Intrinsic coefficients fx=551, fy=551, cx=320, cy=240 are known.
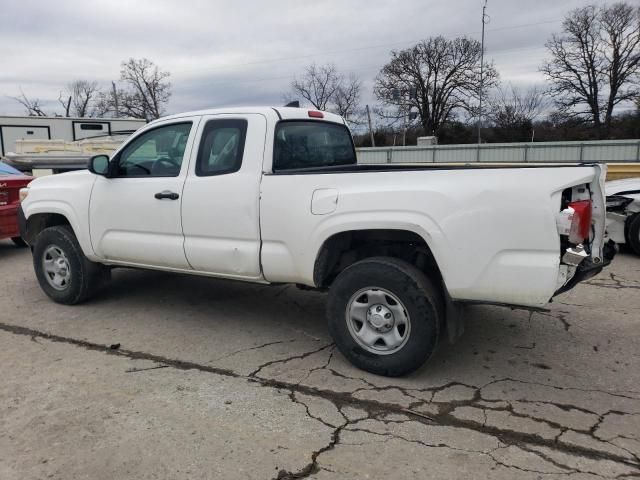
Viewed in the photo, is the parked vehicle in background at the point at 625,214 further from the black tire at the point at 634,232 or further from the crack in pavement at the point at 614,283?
the crack in pavement at the point at 614,283

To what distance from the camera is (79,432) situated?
3.22 metres

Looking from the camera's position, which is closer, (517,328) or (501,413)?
(501,413)

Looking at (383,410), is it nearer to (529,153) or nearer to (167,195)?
(167,195)

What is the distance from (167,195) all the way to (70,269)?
1.64 m

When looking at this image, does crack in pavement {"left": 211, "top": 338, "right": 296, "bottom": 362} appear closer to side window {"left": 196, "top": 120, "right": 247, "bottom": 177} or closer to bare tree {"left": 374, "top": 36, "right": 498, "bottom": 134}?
side window {"left": 196, "top": 120, "right": 247, "bottom": 177}

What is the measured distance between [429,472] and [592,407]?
4.30 feet

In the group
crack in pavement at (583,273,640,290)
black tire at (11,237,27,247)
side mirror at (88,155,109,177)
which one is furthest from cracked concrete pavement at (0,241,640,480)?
black tire at (11,237,27,247)

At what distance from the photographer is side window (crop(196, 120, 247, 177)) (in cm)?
443

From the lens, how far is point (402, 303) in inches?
146

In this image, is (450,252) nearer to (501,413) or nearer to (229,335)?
(501,413)

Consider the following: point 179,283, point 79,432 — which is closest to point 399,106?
point 179,283

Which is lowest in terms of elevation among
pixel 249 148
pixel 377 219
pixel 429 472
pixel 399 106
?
pixel 429 472

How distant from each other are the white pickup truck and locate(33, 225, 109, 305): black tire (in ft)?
0.06

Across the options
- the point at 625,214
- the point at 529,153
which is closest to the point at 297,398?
the point at 625,214
